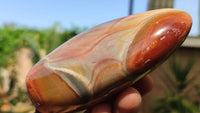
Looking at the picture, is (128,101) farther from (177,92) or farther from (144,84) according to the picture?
(177,92)

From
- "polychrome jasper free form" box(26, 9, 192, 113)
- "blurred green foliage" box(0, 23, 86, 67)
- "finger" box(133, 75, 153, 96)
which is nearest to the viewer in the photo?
"polychrome jasper free form" box(26, 9, 192, 113)

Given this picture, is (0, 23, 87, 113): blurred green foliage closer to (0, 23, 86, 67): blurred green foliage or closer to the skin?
(0, 23, 86, 67): blurred green foliage

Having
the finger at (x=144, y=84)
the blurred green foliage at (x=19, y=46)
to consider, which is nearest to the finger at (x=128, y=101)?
the finger at (x=144, y=84)

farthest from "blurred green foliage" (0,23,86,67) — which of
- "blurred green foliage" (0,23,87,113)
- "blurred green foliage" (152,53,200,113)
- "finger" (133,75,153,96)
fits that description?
"finger" (133,75,153,96)

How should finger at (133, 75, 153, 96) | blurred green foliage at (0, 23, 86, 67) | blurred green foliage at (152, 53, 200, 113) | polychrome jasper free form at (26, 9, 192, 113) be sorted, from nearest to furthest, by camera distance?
polychrome jasper free form at (26, 9, 192, 113)
finger at (133, 75, 153, 96)
blurred green foliage at (152, 53, 200, 113)
blurred green foliage at (0, 23, 86, 67)

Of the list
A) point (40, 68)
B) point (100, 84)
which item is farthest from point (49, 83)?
point (100, 84)

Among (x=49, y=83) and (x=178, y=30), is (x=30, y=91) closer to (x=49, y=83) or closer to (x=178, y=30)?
(x=49, y=83)
